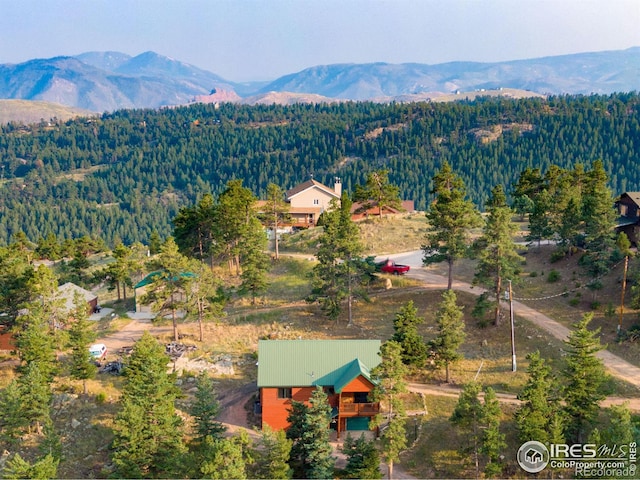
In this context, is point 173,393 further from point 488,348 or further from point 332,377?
point 488,348

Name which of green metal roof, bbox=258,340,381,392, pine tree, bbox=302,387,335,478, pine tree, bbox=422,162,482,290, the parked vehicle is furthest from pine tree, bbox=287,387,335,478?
pine tree, bbox=422,162,482,290

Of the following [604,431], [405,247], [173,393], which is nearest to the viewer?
[604,431]

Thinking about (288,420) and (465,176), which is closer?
(288,420)

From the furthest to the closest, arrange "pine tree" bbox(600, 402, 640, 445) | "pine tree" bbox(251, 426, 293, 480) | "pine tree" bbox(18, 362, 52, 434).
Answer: "pine tree" bbox(18, 362, 52, 434), "pine tree" bbox(251, 426, 293, 480), "pine tree" bbox(600, 402, 640, 445)

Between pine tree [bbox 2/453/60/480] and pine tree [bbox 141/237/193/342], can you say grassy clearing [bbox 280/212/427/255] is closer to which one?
pine tree [bbox 141/237/193/342]

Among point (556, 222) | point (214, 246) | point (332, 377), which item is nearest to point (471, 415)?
point (332, 377)

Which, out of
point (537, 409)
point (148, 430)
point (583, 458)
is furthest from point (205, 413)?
point (583, 458)
